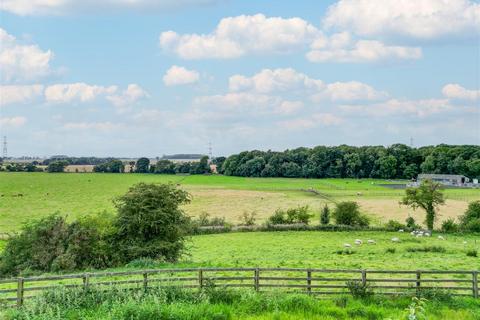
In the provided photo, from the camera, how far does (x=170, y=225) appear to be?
28.3 m

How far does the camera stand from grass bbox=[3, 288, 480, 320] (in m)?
13.8

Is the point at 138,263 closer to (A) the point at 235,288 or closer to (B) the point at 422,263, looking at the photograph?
(A) the point at 235,288

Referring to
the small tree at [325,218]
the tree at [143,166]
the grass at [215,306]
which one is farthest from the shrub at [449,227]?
the tree at [143,166]

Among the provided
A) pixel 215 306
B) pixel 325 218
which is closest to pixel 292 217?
pixel 325 218

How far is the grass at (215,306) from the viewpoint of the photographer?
13797 millimetres

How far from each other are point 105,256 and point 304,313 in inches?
654

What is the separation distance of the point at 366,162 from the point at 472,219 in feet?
311

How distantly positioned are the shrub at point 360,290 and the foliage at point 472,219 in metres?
40.3

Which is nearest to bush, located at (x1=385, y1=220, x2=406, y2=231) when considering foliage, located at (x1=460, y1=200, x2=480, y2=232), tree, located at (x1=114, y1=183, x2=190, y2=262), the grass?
foliage, located at (x1=460, y1=200, x2=480, y2=232)

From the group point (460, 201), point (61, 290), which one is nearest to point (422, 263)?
point (61, 290)

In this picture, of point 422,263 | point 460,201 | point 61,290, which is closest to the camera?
point 61,290

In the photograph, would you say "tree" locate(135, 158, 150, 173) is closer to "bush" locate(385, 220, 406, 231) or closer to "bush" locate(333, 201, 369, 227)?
"bush" locate(333, 201, 369, 227)

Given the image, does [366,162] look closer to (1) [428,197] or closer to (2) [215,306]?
(1) [428,197]

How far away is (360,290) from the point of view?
637 inches
